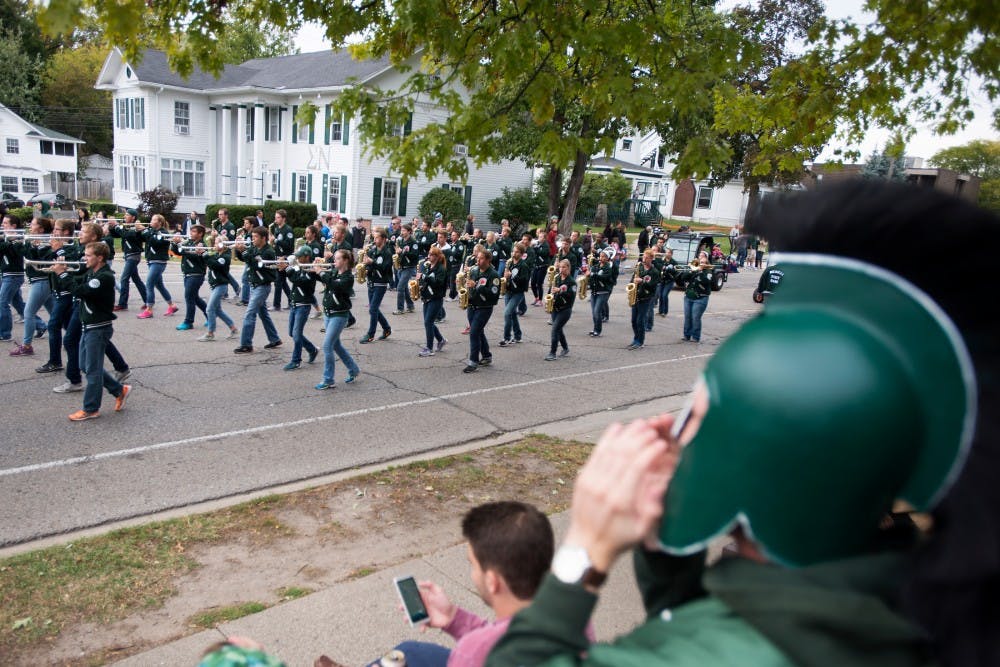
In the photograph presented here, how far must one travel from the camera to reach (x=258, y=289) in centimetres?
1136

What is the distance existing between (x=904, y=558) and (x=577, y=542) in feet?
1.59

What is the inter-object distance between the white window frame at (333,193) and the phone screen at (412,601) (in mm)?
30338

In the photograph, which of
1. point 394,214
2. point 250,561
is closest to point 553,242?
point 394,214

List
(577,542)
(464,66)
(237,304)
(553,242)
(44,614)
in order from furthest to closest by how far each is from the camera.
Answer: (553,242)
(237,304)
(464,66)
(44,614)
(577,542)

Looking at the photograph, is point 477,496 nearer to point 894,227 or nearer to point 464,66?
point 464,66

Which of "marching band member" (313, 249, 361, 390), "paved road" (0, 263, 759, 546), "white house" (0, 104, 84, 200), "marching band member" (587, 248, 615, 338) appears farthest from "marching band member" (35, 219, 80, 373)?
"white house" (0, 104, 84, 200)

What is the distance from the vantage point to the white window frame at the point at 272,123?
33.0 meters

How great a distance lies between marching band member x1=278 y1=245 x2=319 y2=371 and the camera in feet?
33.8

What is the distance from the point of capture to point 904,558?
3.44 feet

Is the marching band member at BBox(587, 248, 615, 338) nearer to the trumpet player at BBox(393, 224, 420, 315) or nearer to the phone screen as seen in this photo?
the trumpet player at BBox(393, 224, 420, 315)

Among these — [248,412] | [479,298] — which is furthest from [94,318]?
[479,298]

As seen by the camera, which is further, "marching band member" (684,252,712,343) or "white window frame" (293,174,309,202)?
"white window frame" (293,174,309,202)

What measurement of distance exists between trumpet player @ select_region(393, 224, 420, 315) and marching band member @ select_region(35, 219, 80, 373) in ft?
21.5

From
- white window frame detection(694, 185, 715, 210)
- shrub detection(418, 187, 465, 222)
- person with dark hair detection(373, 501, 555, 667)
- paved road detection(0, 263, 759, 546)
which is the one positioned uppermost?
white window frame detection(694, 185, 715, 210)
